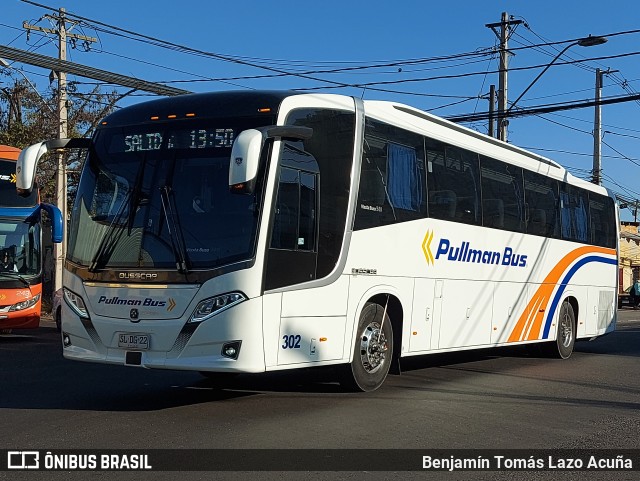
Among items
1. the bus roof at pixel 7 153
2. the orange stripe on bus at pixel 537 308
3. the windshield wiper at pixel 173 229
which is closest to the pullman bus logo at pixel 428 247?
the orange stripe on bus at pixel 537 308

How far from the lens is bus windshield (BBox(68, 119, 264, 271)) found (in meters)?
8.46

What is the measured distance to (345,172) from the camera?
970 cm

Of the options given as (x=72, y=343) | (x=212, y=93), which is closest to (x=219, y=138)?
(x=212, y=93)

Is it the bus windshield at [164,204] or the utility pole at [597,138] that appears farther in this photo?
the utility pole at [597,138]

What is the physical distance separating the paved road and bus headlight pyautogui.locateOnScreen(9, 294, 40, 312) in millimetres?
3826

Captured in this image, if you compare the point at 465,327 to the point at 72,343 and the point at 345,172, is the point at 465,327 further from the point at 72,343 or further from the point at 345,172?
the point at 72,343

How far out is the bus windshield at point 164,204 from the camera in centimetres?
846

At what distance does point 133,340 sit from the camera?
8578 millimetres

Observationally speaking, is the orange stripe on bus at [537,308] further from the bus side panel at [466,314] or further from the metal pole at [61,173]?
the metal pole at [61,173]

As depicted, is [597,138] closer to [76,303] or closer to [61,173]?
[61,173]

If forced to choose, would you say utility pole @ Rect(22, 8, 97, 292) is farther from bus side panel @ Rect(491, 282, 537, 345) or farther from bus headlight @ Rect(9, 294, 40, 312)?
bus side panel @ Rect(491, 282, 537, 345)

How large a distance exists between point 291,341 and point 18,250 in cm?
1093

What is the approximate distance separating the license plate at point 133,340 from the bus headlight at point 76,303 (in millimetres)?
600

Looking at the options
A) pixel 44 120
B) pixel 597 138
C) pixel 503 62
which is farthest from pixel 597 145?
pixel 44 120
